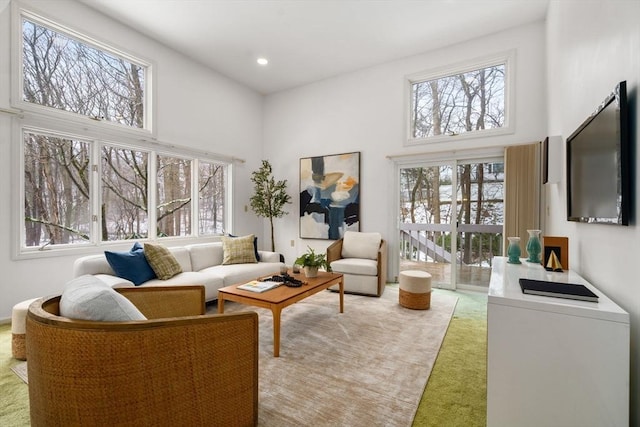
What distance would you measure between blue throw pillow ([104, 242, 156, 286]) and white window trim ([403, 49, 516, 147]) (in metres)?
3.93

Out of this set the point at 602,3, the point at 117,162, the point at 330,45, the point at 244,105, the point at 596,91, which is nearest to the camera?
the point at 602,3

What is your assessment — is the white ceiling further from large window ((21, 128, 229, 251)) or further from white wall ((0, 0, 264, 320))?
large window ((21, 128, 229, 251))

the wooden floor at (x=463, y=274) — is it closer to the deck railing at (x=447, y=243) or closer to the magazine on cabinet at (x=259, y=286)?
the deck railing at (x=447, y=243)

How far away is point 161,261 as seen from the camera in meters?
3.14

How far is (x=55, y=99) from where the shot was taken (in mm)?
3234

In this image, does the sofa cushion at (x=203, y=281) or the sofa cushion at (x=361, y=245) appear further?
the sofa cushion at (x=361, y=245)

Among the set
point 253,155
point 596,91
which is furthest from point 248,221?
point 596,91

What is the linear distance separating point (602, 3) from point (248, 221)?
522 centimetres

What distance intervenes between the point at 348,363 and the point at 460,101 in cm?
407

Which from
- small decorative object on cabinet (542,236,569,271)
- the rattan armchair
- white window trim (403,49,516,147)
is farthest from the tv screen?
white window trim (403,49,516,147)

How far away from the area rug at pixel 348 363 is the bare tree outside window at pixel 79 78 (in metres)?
3.02

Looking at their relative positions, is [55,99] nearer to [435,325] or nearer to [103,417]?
[103,417]

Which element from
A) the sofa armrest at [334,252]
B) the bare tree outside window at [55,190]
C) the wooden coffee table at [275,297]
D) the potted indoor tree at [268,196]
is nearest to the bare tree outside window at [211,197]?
the potted indoor tree at [268,196]

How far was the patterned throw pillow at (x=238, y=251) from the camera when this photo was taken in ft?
13.0
